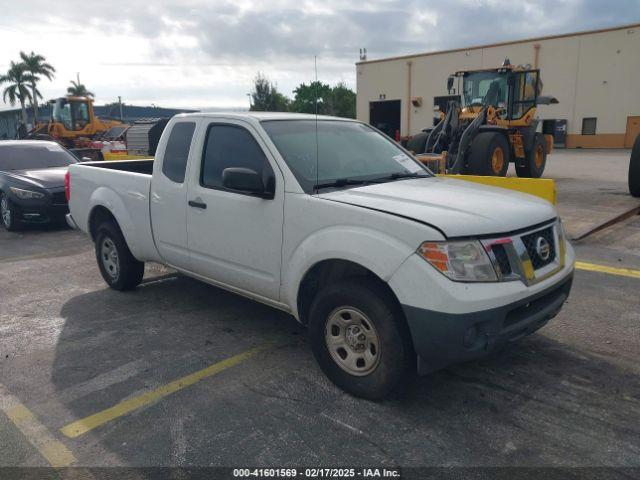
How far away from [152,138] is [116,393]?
12.4 metres

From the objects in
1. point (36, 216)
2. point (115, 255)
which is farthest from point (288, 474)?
point (36, 216)

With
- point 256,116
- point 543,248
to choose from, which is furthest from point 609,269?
point 256,116

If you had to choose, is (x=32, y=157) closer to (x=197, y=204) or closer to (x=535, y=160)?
(x=197, y=204)

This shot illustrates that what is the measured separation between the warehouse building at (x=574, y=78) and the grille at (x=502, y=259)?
99.6 ft

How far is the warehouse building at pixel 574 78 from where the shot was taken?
31453 mm

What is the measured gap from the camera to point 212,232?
420 centimetres

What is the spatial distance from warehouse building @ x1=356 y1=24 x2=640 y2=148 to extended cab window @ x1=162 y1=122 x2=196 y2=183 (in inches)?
1145

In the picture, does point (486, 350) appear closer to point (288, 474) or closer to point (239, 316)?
point (288, 474)

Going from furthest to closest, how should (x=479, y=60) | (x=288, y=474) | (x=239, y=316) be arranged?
1. (x=479, y=60)
2. (x=239, y=316)
3. (x=288, y=474)

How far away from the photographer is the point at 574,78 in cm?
3341

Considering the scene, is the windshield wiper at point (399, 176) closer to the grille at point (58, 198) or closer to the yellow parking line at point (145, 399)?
the yellow parking line at point (145, 399)

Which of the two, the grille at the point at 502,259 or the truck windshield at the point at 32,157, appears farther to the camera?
the truck windshield at the point at 32,157

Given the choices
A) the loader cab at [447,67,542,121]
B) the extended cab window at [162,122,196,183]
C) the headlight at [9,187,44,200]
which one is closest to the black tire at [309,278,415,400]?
the extended cab window at [162,122,196,183]

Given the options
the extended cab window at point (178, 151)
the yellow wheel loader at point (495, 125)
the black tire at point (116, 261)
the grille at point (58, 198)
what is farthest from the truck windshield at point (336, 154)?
the yellow wheel loader at point (495, 125)
